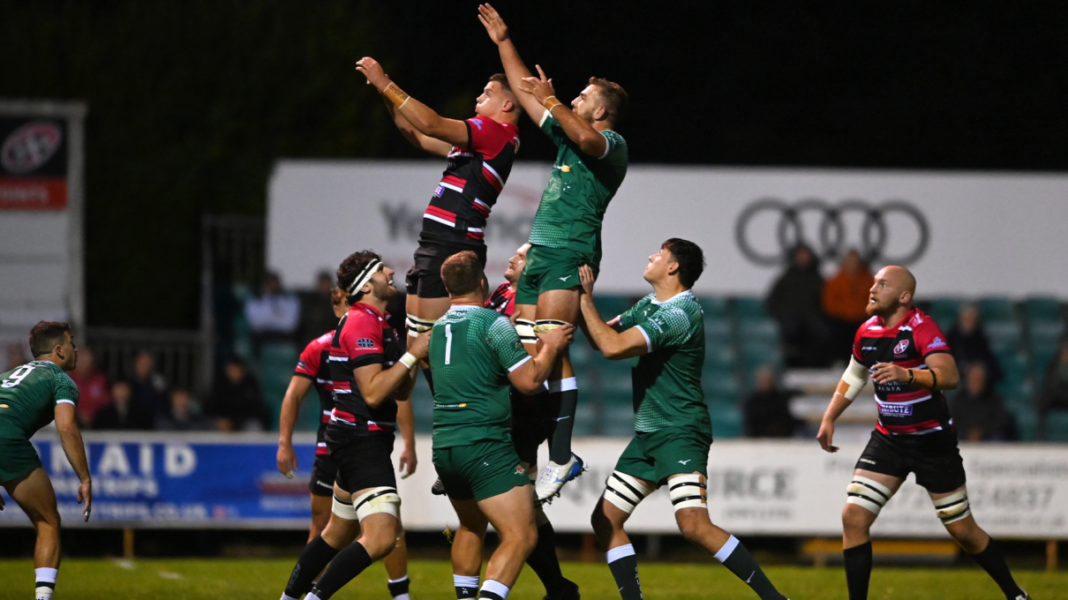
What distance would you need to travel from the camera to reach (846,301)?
54.5ft

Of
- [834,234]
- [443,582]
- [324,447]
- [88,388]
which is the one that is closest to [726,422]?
[834,234]

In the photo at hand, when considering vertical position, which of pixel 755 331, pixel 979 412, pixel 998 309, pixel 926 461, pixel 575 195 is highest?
pixel 575 195

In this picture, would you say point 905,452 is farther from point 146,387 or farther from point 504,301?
point 146,387

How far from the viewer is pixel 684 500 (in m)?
7.63

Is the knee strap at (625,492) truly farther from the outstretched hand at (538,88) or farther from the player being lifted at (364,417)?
the outstretched hand at (538,88)

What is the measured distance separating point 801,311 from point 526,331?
390 inches

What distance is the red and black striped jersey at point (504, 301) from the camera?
27.7ft

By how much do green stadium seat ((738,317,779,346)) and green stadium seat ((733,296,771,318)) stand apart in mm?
64

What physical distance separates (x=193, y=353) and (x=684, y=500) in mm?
11240

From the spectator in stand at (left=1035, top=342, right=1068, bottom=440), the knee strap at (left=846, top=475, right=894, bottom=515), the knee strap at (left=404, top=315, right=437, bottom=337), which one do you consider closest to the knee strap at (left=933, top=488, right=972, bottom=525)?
the knee strap at (left=846, top=475, right=894, bottom=515)

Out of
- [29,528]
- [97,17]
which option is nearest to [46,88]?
[97,17]

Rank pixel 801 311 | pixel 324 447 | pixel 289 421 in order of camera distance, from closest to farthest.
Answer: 1. pixel 324 447
2. pixel 289 421
3. pixel 801 311

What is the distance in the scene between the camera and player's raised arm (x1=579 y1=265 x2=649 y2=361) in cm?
736

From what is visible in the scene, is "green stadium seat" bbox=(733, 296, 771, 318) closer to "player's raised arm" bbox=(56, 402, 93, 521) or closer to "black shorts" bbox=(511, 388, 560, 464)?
"black shorts" bbox=(511, 388, 560, 464)
